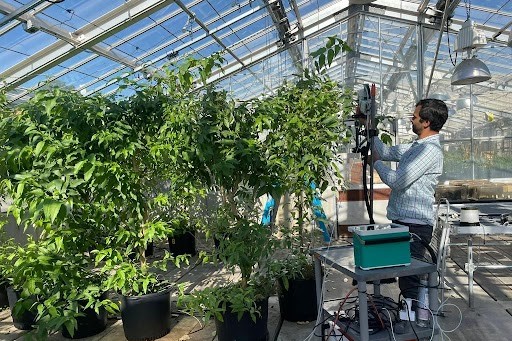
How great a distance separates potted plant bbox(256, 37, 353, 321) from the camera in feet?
8.63

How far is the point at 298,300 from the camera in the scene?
294 centimetres

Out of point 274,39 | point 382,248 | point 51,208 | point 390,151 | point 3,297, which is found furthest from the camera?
point 274,39

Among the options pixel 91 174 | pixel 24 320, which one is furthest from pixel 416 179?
pixel 24 320

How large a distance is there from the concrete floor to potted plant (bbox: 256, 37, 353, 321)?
0.24m

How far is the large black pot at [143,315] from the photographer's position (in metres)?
2.75

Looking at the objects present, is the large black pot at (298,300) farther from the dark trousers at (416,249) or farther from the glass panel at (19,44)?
the glass panel at (19,44)

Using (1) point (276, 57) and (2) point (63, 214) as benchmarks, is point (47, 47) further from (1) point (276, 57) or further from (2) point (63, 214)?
(1) point (276, 57)

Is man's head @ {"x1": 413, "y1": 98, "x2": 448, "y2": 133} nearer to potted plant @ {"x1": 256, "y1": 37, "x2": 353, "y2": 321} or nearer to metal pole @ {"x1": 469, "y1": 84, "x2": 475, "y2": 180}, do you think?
potted plant @ {"x1": 256, "y1": 37, "x2": 353, "y2": 321}

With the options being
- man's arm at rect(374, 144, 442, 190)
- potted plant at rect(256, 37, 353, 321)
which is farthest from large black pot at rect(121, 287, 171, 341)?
man's arm at rect(374, 144, 442, 190)

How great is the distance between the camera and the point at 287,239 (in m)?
2.76

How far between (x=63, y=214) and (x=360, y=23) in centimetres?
956

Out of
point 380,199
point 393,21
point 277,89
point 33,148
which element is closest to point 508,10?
point 393,21

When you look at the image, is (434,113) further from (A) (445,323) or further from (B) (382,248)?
(A) (445,323)

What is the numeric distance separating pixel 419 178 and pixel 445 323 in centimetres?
119
